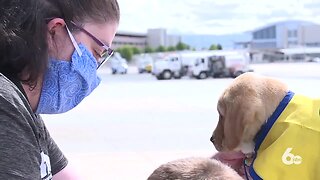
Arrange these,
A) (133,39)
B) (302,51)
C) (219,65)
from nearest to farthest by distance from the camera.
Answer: (219,65)
(302,51)
(133,39)

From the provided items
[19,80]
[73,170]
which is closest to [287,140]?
[73,170]

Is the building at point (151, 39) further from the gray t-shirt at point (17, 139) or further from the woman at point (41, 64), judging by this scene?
the gray t-shirt at point (17, 139)

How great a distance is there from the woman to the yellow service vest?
1311 mm

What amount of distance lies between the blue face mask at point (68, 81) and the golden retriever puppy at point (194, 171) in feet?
1.44

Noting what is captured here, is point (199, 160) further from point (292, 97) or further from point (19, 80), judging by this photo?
point (292, 97)

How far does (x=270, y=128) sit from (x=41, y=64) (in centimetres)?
183

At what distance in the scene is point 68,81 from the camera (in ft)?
6.07

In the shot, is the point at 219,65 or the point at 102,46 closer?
the point at 102,46

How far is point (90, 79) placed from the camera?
195cm

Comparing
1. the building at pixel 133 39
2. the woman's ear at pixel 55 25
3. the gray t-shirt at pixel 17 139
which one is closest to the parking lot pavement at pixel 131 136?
the woman's ear at pixel 55 25

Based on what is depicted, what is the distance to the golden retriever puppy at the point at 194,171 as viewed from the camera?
1533mm

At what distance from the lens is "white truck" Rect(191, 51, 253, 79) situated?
36969 millimetres

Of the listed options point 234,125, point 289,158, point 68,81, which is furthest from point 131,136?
point 68,81

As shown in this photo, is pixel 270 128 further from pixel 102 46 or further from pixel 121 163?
pixel 121 163
